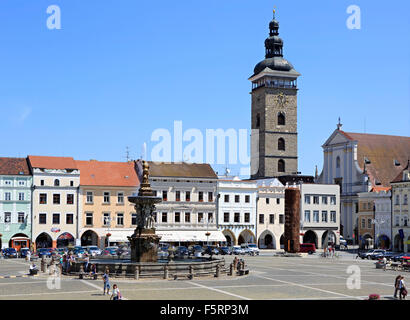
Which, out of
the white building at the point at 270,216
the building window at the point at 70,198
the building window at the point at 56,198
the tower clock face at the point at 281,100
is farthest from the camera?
the tower clock face at the point at 281,100

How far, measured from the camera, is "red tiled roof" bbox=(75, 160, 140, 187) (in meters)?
74.4

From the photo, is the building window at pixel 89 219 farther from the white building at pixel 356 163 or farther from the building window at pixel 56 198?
the white building at pixel 356 163

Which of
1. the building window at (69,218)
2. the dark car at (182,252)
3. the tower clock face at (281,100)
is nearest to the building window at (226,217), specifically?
the dark car at (182,252)

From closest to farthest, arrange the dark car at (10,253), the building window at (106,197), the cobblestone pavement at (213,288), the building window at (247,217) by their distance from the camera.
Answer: the cobblestone pavement at (213,288) → the dark car at (10,253) → the building window at (106,197) → the building window at (247,217)

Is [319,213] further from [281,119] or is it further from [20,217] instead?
[20,217]

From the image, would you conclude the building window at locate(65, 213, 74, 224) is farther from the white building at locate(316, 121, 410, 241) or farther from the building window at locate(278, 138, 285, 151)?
the building window at locate(278, 138, 285, 151)

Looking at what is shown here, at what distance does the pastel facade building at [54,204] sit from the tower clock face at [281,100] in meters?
49.1

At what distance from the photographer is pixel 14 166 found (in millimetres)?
71750

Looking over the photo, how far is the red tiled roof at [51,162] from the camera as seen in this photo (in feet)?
237

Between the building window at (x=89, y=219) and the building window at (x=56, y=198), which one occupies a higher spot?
the building window at (x=56, y=198)

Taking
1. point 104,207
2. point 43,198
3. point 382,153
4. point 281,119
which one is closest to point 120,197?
point 104,207

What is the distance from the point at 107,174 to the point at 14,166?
430 inches

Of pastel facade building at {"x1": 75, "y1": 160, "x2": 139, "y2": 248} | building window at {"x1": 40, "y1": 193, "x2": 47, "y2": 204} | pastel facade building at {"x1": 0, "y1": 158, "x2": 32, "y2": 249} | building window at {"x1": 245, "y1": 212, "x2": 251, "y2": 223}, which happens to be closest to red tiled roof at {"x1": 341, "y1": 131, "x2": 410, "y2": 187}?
building window at {"x1": 245, "y1": 212, "x2": 251, "y2": 223}

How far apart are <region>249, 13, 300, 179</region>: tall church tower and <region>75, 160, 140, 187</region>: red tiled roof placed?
36.6m
